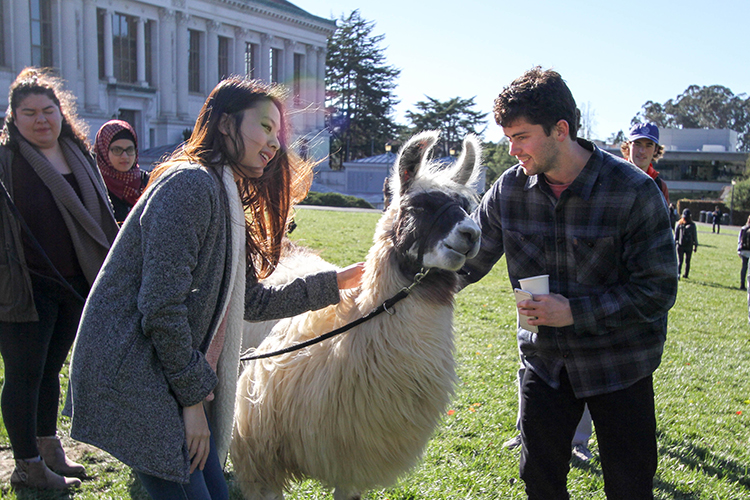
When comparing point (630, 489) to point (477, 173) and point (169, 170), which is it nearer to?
point (477, 173)

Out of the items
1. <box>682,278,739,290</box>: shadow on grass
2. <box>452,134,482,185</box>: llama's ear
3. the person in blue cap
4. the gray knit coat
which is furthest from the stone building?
the gray knit coat

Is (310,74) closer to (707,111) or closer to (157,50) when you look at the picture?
(157,50)

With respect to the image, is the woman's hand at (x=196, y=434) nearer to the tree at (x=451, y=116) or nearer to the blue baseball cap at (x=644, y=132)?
the blue baseball cap at (x=644, y=132)

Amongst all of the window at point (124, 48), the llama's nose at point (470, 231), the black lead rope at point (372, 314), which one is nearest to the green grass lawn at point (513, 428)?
the black lead rope at point (372, 314)

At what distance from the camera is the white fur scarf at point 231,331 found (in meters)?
2.04

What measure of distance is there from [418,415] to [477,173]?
1353 millimetres

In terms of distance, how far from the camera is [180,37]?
5294 cm

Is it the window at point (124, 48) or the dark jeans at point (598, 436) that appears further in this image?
the window at point (124, 48)

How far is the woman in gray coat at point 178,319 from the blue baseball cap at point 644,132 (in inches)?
150

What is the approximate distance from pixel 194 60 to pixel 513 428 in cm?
5804

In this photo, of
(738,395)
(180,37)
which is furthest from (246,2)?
(738,395)

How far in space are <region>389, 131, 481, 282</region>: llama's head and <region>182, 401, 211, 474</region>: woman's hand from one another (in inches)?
51.6

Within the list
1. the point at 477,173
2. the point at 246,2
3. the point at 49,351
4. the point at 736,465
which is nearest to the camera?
the point at 477,173

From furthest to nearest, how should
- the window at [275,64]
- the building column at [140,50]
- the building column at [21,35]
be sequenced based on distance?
the window at [275,64] < the building column at [140,50] < the building column at [21,35]
